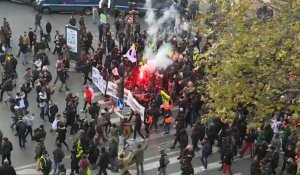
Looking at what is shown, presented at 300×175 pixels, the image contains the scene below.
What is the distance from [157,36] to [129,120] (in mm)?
7441

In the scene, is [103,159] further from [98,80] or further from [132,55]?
[132,55]

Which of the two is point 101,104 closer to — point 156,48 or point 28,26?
point 156,48

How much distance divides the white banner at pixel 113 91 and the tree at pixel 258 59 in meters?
5.17

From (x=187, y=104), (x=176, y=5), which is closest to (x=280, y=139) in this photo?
(x=187, y=104)

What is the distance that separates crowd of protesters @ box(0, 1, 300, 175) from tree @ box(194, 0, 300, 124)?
1.25 m

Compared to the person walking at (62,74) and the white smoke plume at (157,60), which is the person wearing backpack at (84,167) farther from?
the person walking at (62,74)

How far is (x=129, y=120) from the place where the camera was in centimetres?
2111

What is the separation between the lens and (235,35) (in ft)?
51.0

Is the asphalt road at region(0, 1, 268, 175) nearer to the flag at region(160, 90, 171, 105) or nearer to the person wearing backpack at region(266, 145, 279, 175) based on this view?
the flag at region(160, 90, 171, 105)

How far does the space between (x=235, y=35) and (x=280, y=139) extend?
5.88m

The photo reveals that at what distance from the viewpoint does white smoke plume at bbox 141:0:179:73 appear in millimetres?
23750

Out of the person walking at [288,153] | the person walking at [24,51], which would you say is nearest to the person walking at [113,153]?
the person walking at [288,153]

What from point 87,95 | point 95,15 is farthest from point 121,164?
point 95,15

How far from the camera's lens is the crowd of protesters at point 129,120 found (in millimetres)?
18047
